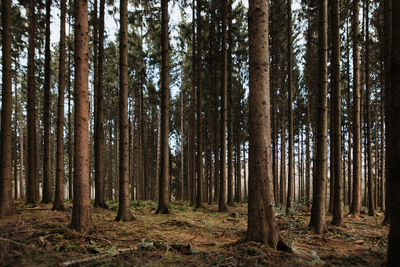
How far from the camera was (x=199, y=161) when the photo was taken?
39.5 feet

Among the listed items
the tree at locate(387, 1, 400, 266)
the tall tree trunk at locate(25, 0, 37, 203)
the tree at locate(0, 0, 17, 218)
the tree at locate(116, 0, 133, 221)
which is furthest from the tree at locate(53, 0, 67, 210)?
the tree at locate(387, 1, 400, 266)

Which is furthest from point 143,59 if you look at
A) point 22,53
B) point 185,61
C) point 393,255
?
point 393,255

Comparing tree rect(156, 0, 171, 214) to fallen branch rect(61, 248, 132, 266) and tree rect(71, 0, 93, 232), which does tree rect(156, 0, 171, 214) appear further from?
fallen branch rect(61, 248, 132, 266)

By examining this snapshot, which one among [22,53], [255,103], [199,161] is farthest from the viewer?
[22,53]

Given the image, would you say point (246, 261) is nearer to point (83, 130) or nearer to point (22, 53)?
point (83, 130)

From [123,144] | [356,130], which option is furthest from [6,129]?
[356,130]

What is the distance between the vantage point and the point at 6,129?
25.7 ft

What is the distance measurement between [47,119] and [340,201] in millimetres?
11553

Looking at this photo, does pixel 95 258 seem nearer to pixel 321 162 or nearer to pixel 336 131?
pixel 321 162

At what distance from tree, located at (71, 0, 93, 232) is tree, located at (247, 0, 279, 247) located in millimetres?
3736

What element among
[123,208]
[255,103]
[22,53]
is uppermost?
[22,53]

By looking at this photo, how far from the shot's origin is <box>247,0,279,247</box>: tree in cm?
445

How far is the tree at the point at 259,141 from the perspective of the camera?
4445 millimetres

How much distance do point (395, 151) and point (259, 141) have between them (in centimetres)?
210
